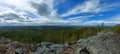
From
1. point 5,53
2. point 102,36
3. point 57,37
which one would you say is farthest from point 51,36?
point 102,36

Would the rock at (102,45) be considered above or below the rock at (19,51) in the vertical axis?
above

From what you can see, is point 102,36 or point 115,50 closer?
point 115,50

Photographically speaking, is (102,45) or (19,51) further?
(19,51)

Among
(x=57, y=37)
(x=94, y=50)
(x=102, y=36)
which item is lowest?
(x=57, y=37)

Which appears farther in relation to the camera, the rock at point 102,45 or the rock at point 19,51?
the rock at point 19,51

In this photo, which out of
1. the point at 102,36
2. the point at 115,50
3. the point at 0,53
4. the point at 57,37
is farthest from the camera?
the point at 57,37

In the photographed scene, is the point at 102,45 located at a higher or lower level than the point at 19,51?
higher

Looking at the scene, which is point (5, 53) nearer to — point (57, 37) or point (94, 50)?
point (94, 50)

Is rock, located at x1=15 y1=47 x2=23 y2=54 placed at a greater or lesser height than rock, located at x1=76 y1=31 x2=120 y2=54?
lesser

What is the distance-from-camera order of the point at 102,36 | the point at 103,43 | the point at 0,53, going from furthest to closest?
the point at 0,53
the point at 102,36
the point at 103,43

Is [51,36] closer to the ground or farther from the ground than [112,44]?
closer to the ground

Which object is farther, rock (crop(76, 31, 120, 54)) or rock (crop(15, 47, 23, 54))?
rock (crop(15, 47, 23, 54))
